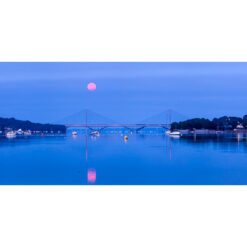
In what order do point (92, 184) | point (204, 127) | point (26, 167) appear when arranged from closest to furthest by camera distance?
point (92, 184) → point (26, 167) → point (204, 127)

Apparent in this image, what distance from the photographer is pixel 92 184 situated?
210 inches

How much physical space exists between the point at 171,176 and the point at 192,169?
3.59ft

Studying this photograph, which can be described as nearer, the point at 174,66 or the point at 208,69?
the point at 174,66

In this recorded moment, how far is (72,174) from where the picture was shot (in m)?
6.36

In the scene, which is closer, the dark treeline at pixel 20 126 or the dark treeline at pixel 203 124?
the dark treeline at pixel 203 124

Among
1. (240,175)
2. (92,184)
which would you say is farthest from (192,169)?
(92,184)

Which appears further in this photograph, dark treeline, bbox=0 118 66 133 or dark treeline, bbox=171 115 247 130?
dark treeline, bbox=0 118 66 133

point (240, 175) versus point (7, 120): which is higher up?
point (7, 120)

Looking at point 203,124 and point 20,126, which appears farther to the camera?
point 20,126

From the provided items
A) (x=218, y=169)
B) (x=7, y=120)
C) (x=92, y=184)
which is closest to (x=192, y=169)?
(x=218, y=169)

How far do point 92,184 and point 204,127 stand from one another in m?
18.3
